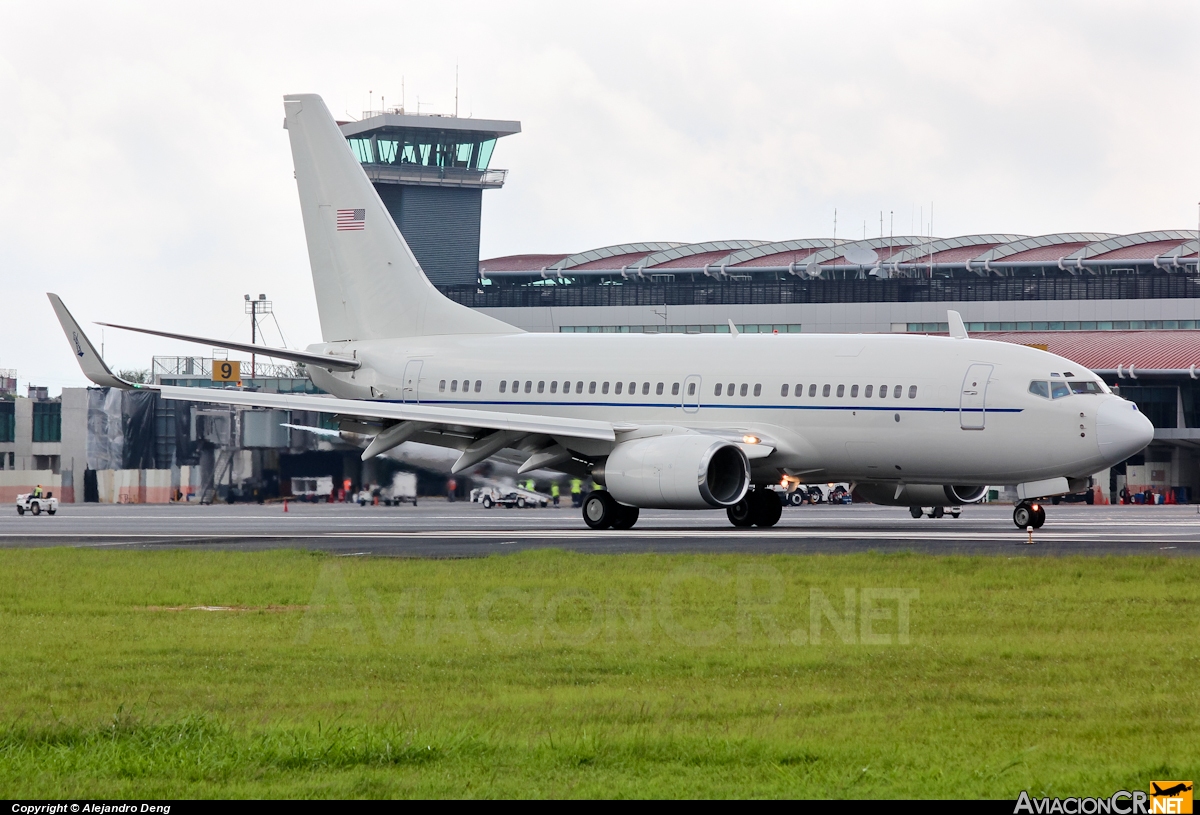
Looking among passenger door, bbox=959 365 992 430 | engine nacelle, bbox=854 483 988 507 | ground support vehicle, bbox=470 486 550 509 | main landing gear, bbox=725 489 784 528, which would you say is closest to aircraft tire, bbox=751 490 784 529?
main landing gear, bbox=725 489 784 528

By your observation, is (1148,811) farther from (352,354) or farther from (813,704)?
(352,354)

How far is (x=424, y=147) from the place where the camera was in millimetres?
121312

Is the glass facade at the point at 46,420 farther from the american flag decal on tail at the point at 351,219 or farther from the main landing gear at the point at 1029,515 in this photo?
the main landing gear at the point at 1029,515

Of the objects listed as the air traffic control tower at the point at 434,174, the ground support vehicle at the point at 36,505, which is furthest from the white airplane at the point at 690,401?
the air traffic control tower at the point at 434,174

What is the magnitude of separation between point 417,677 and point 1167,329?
9369 centimetres

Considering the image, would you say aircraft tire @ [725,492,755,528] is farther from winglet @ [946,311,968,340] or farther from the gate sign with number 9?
the gate sign with number 9

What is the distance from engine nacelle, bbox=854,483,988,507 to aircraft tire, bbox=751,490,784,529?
6.79 feet

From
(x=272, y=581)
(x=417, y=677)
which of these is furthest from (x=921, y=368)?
(x=417, y=677)

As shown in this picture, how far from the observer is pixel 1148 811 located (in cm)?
767

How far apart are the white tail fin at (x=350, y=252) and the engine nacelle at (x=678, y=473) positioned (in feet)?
32.7

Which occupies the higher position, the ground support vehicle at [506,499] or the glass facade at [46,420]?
the glass facade at [46,420]

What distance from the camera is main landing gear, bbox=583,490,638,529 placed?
35.9m

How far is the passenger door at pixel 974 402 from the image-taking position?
3209 centimetres

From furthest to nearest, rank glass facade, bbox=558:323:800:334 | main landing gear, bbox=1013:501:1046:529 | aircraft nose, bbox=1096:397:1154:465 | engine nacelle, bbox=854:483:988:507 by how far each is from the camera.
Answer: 1. glass facade, bbox=558:323:800:334
2. engine nacelle, bbox=854:483:988:507
3. main landing gear, bbox=1013:501:1046:529
4. aircraft nose, bbox=1096:397:1154:465
